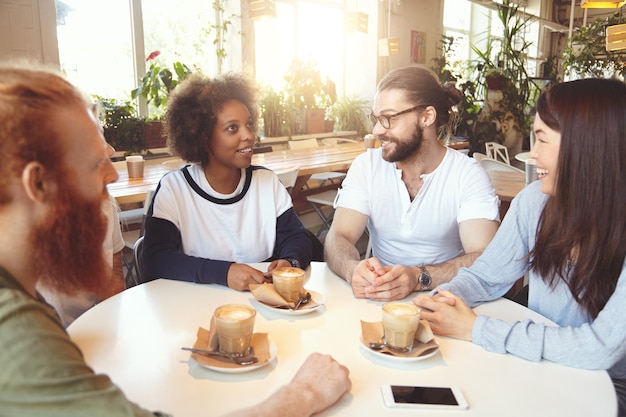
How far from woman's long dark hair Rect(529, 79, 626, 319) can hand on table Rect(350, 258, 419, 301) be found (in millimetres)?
416

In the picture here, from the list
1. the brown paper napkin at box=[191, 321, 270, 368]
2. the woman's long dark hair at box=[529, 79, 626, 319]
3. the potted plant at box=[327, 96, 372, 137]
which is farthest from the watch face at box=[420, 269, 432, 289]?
the potted plant at box=[327, 96, 372, 137]

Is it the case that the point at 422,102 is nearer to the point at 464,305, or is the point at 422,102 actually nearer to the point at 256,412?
the point at 464,305

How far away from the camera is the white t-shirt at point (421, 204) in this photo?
6.82 ft

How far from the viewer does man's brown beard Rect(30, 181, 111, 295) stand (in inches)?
29.7

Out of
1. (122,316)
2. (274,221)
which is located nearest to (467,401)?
(122,316)

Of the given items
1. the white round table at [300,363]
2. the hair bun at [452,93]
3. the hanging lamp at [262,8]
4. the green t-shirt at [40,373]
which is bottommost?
the white round table at [300,363]

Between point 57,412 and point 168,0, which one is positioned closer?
point 57,412

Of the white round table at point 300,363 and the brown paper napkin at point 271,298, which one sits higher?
the brown paper napkin at point 271,298

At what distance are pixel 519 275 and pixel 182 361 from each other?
103cm

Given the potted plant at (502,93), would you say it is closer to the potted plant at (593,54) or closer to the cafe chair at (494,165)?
the potted plant at (593,54)

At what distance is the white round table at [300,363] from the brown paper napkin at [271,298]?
0.03m

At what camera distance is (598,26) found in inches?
312

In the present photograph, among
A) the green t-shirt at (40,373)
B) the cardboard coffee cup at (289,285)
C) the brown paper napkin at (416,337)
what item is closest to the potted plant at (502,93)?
the cardboard coffee cup at (289,285)

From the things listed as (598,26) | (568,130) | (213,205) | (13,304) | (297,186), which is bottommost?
(297,186)
